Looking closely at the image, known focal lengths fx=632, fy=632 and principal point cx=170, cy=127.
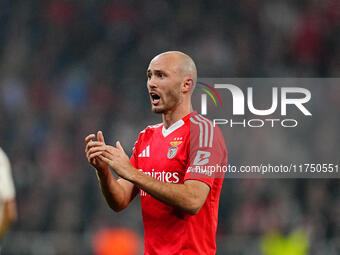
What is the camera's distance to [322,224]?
7.66m

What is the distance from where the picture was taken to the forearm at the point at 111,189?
372 cm

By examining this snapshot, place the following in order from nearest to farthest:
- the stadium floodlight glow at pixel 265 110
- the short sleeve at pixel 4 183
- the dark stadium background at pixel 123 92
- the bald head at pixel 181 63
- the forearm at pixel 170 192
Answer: the forearm at pixel 170 192
the bald head at pixel 181 63
the short sleeve at pixel 4 183
the stadium floodlight glow at pixel 265 110
the dark stadium background at pixel 123 92

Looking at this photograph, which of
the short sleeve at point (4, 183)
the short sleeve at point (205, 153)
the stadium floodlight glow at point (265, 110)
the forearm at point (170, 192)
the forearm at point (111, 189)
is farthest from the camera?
the stadium floodlight glow at point (265, 110)

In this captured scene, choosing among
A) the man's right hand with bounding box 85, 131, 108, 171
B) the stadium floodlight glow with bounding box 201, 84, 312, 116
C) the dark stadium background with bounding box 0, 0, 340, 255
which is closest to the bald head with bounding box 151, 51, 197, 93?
the man's right hand with bounding box 85, 131, 108, 171

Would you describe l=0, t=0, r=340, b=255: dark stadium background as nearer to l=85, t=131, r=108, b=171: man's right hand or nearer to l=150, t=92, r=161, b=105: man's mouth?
l=150, t=92, r=161, b=105: man's mouth

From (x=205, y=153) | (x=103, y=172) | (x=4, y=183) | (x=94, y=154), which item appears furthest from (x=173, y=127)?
(x=4, y=183)

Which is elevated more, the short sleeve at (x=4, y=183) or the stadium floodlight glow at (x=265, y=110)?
the stadium floodlight glow at (x=265, y=110)

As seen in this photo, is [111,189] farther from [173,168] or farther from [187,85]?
[187,85]

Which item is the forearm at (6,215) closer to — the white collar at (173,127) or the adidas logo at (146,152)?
the adidas logo at (146,152)

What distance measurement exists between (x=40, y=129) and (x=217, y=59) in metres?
3.07

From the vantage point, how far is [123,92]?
10148 mm

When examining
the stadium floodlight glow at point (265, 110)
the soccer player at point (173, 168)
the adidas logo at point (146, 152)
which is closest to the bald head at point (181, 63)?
the soccer player at point (173, 168)

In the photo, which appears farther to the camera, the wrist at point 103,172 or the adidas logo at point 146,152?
the adidas logo at point 146,152

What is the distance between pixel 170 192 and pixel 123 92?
6.82 metres
